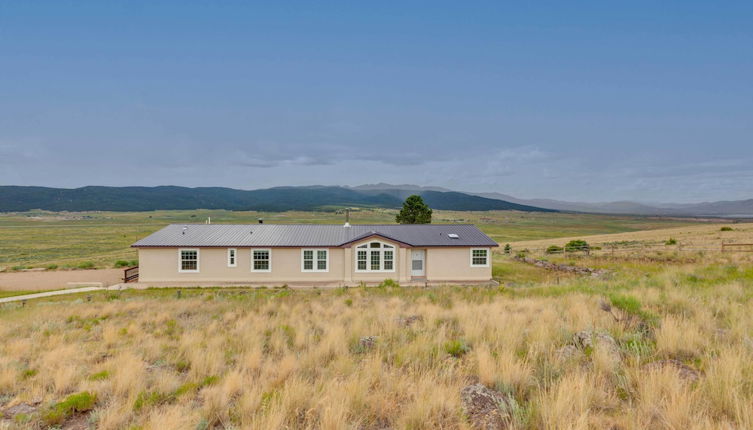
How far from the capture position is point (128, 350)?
26.2 feet

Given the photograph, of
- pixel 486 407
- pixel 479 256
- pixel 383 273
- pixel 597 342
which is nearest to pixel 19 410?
pixel 486 407

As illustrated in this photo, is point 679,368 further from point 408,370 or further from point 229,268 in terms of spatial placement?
point 229,268

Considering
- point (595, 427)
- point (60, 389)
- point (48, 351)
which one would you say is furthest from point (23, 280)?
point (595, 427)

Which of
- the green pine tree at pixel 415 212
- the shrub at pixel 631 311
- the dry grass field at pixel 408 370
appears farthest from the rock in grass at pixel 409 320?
the green pine tree at pixel 415 212

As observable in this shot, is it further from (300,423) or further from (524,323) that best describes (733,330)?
(300,423)

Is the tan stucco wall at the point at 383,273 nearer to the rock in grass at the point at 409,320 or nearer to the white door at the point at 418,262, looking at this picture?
the white door at the point at 418,262

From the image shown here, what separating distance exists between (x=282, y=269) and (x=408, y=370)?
74.5 ft

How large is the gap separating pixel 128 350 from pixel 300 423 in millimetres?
5798

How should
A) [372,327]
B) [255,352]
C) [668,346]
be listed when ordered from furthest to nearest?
[372,327] < [255,352] < [668,346]

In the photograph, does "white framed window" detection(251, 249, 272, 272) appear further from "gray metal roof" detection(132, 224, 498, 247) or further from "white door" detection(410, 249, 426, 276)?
"white door" detection(410, 249, 426, 276)

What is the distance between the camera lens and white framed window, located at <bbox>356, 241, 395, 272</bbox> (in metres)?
27.3

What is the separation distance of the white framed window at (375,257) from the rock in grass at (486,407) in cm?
2259

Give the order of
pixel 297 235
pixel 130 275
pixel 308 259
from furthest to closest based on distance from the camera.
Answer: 1. pixel 297 235
2. pixel 130 275
3. pixel 308 259

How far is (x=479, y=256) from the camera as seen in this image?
27938mm
